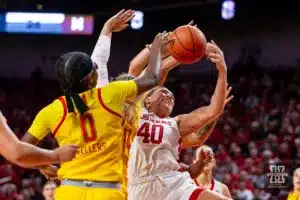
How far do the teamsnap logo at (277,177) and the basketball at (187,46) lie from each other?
4853 mm

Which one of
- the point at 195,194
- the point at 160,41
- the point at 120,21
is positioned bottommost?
the point at 195,194

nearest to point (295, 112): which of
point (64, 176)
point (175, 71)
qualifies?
point (175, 71)

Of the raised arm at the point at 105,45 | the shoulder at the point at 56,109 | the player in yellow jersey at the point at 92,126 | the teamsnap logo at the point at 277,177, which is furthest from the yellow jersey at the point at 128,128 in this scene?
the teamsnap logo at the point at 277,177

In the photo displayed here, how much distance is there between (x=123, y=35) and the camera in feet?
64.8

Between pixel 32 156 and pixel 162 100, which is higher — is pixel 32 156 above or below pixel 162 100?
below

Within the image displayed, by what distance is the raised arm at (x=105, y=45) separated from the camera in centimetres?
540

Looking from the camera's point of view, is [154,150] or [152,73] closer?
[152,73]

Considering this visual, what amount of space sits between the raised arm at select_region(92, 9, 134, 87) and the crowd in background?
17.9ft

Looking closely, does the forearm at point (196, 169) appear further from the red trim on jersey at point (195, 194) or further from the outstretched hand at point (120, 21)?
the outstretched hand at point (120, 21)

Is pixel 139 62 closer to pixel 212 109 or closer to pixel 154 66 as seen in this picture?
pixel 212 109

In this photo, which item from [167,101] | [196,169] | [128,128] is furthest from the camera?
[196,169]

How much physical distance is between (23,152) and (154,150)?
244 cm

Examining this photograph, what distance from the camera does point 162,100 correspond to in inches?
229

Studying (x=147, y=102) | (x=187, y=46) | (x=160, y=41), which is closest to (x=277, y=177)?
(x=147, y=102)
